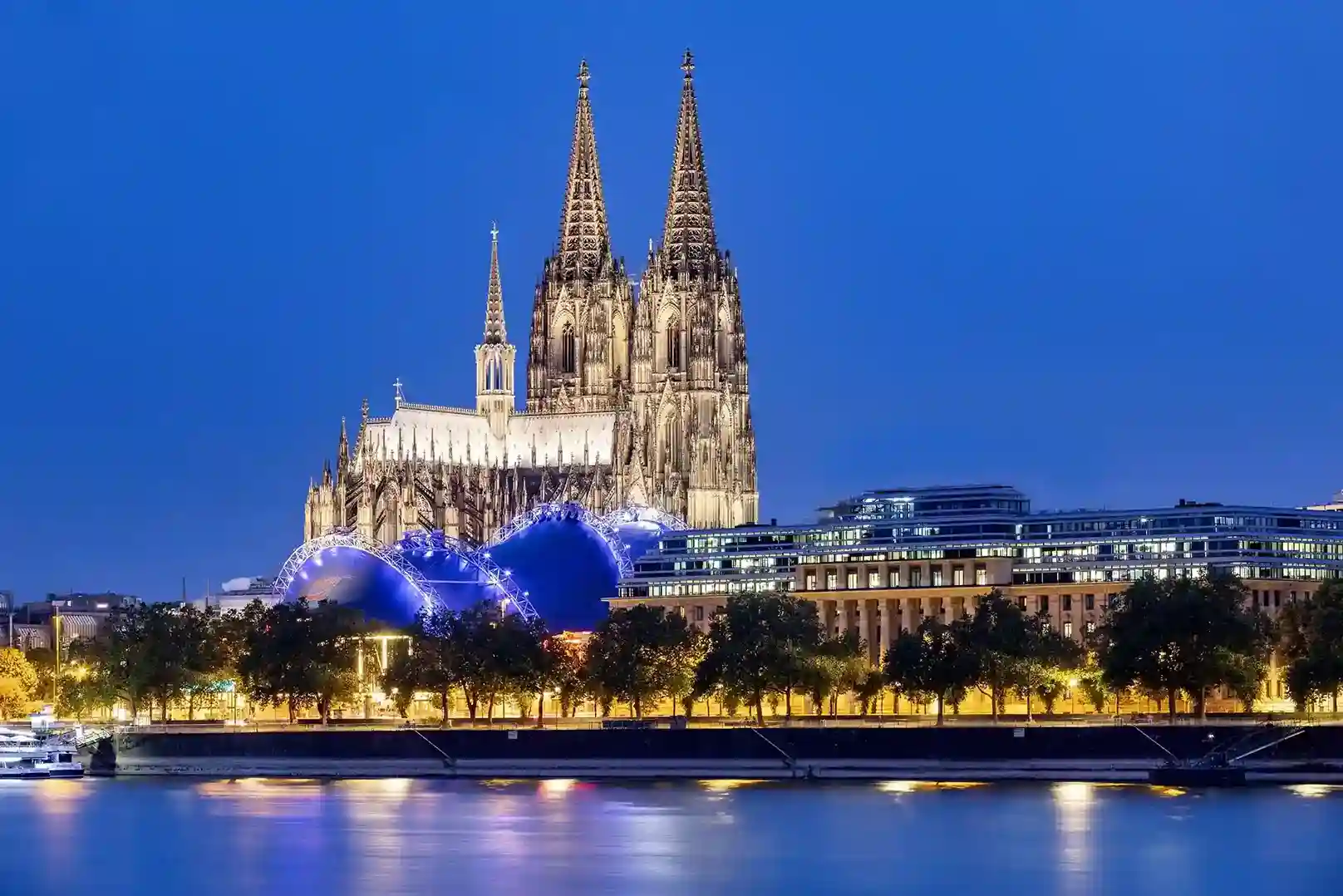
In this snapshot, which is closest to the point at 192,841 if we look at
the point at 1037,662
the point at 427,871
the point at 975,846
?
the point at 427,871

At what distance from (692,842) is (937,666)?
154 feet

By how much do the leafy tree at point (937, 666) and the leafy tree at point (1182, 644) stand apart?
7900 millimetres

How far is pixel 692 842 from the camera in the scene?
485 ft

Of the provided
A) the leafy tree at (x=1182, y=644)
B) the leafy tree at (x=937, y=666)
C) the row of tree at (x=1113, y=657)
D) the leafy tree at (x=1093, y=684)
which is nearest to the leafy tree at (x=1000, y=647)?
the row of tree at (x=1113, y=657)

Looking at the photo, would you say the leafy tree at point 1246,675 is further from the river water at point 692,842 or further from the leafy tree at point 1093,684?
the river water at point 692,842

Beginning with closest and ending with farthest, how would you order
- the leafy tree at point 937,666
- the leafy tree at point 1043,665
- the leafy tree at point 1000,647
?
the leafy tree at point 1000,647 < the leafy tree at point 1043,665 < the leafy tree at point 937,666

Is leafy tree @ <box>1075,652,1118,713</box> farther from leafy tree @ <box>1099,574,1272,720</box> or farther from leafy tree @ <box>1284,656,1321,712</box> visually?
leafy tree @ <box>1284,656,1321,712</box>

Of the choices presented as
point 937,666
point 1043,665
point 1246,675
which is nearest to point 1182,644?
point 1246,675

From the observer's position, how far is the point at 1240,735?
6850 inches

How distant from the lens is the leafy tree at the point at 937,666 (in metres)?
191

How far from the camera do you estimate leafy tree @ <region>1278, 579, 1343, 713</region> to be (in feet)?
595

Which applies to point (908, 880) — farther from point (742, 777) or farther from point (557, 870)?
point (742, 777)

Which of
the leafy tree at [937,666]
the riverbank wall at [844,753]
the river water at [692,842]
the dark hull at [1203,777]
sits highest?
the leafy tree at [937,666]

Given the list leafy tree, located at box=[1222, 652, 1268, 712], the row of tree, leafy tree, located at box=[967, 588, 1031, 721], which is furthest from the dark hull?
leafy tree, located at box=[967, 588, 1031, 721]
